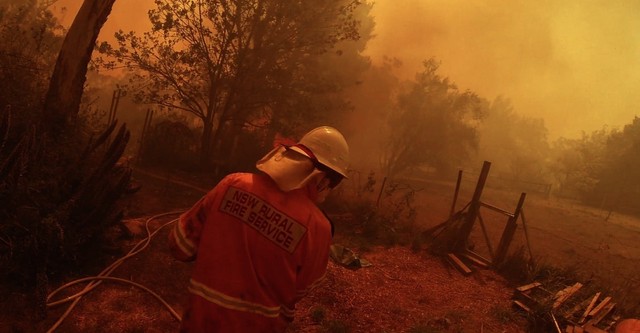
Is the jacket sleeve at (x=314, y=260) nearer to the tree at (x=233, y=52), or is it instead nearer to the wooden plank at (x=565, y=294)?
the wooden plank at (x=565, y=294)

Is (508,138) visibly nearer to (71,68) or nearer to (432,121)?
(432,121)

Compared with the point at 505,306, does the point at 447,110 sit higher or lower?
higher

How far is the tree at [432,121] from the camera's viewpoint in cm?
3078

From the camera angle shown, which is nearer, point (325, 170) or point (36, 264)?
point (325, 170)

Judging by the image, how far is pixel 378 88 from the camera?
3706 centimetres

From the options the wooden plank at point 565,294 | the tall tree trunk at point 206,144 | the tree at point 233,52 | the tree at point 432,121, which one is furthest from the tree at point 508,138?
the wooden plank at point 565,294

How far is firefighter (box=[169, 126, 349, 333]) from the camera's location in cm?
186

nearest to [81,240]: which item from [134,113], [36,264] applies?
[36,264]

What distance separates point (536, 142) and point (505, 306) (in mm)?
57032

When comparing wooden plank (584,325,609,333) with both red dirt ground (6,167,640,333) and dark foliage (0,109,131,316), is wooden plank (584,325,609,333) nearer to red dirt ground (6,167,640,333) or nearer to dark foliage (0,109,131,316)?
red dirt ground (6,167,640,333)

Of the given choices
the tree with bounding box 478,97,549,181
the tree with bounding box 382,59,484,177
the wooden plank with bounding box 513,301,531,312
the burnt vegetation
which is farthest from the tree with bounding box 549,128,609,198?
the wooden plank with bounding box 513,301,531,312

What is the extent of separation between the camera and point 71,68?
23.2 ft

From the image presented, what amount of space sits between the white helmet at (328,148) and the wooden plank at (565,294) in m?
6.62

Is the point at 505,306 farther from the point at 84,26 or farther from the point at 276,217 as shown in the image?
the point at 84,26
